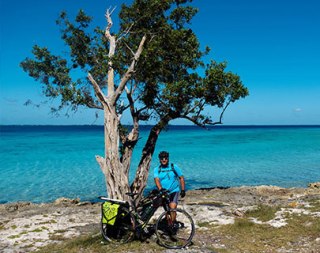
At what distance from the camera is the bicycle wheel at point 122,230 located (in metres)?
9.59

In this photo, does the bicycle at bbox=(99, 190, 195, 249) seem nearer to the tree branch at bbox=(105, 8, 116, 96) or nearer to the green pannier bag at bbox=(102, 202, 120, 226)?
the green pannier bag at bbox=(102, 202, 120, 226)

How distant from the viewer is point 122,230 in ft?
31.9

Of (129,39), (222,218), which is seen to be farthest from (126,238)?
(129,39)

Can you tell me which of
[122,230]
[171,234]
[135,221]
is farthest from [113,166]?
[171,234]

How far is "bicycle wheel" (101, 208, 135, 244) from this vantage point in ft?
31.4

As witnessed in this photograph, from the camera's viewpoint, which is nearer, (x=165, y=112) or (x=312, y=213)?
(x=312, y=213)

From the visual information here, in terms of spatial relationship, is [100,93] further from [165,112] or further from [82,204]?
[82,204]

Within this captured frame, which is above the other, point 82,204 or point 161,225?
point 161,225

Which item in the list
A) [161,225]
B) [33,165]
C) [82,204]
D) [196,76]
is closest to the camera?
[161,225]

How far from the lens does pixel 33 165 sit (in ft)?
126

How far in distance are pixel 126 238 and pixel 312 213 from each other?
6501 millimetres

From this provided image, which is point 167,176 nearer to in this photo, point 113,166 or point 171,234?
point 171,234

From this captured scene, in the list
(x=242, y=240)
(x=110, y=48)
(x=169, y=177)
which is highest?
(x=110, y=48)

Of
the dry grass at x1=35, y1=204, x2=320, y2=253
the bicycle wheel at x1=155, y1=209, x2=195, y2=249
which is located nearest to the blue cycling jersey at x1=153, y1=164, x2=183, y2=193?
the bicycle wheel at x1=155, y1=209, x2=195, y2=249
